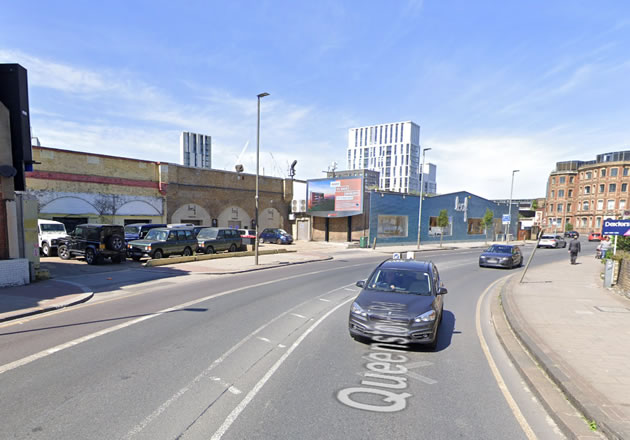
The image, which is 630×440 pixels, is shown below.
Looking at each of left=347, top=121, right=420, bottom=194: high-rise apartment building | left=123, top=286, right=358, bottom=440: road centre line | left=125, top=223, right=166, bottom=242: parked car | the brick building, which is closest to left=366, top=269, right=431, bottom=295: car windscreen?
left=123, top=286, right=358, bottom=440: road centre line

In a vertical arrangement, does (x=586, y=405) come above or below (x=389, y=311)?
below

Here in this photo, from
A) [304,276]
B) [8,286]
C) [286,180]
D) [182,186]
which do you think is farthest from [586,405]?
[286,180]

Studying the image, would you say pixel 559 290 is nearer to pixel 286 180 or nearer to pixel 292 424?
pixel 292 424

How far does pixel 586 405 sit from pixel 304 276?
1291 centimetres

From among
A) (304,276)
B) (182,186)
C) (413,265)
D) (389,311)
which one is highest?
(182,186)

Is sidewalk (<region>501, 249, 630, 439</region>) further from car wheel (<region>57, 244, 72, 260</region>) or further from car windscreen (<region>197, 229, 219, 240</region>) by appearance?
car wheel (<region>57, 244, 72, 260</region>)

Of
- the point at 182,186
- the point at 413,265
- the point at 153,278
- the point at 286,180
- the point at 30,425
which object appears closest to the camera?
the point at 30,425

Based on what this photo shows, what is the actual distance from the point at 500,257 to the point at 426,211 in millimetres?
23819

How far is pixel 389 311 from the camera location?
6941 millimetres

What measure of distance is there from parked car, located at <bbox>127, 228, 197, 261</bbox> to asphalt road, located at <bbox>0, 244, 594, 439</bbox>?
10.6 m

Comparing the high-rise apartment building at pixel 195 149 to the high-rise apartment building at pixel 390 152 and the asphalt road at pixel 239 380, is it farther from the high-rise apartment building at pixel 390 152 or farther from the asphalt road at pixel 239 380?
the asphalt road at pixel 239 380

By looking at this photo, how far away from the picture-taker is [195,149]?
103m

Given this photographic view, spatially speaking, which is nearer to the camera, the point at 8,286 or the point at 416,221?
the point at 8,286

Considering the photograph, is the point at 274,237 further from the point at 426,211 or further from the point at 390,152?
the point at 390,152
